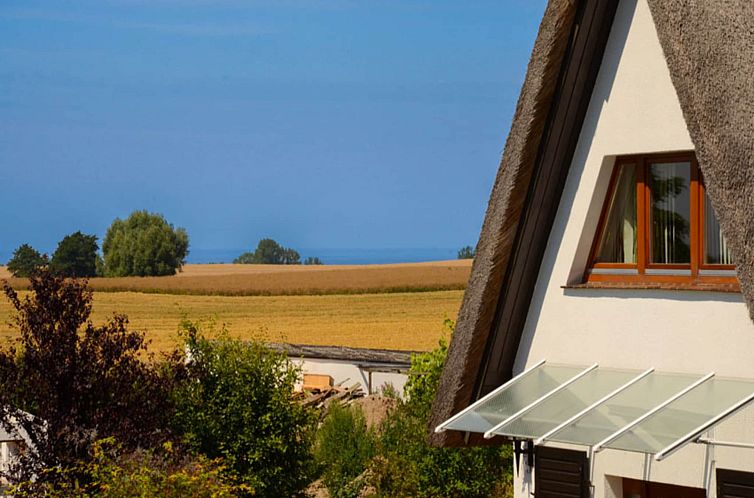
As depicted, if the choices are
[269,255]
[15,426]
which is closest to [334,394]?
[15,426]

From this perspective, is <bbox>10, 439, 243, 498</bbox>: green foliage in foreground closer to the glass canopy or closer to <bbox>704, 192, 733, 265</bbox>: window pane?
the glass canopy

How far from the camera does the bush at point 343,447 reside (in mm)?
25047

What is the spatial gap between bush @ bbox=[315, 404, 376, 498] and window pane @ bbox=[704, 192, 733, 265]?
14097mm

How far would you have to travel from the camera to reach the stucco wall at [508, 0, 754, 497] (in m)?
11.2

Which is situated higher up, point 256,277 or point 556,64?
point 256,277

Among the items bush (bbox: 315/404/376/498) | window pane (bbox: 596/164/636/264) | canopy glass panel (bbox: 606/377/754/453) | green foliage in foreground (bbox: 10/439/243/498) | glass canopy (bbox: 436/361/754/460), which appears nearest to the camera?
canopy glass panel (bbox: 606/377/754/453)

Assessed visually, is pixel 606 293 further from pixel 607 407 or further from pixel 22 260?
pixel 22 260

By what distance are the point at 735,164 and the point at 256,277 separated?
96.5 metres

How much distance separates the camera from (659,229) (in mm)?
12086

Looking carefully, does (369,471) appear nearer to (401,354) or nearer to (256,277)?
(401,354)

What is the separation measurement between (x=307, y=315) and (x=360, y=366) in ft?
118

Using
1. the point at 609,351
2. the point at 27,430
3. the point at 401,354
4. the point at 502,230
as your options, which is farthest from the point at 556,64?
the point at 401,354

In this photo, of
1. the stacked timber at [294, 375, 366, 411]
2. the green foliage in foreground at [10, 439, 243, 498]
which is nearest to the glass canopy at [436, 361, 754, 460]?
the green foliage in foreground at [10, 439, 243, 498]

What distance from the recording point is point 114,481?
51.9ft
